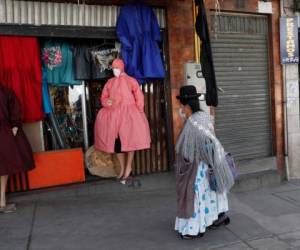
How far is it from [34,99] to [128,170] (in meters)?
1.74

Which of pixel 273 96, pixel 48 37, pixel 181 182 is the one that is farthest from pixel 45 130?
pixel 273 96

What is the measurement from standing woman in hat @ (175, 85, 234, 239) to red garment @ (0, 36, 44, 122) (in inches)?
96.6

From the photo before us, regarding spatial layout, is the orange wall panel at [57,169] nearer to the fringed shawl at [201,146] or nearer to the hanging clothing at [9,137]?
the hanging clothing at [9,137]

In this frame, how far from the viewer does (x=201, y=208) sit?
14.8 ft

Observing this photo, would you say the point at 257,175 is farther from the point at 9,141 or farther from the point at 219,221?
the point at 9,141

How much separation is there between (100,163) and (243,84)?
293 cm

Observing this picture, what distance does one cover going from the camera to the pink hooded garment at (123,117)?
6031 millimetres

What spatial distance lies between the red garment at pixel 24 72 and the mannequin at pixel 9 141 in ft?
1.35

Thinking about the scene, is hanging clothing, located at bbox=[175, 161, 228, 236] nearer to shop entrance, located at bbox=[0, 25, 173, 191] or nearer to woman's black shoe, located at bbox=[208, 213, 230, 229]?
woman's black shoe, located at bbox=[208, 213, 230, 229]

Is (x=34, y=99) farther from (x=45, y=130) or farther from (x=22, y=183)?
(x=22, y=183)

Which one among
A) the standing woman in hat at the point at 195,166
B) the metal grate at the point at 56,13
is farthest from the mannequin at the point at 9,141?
the standing woman in hat at the point at 195,166

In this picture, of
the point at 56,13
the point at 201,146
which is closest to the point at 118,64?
the point at 56,13

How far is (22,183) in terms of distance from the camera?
6.02 meters

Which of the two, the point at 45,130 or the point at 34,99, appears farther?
the point at 45,130
